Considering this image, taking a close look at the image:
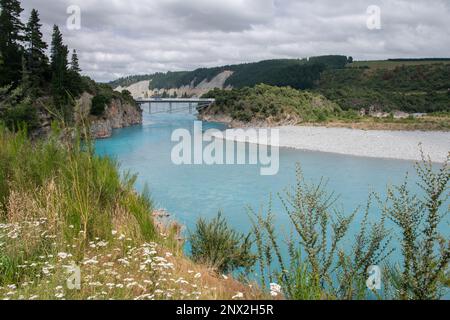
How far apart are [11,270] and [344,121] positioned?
2233 inches

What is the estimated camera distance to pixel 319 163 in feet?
98.0

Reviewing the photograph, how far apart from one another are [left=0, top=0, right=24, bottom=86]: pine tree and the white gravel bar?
81.8ft

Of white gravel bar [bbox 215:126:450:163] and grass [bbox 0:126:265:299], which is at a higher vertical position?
grass [bbox 0:126:265:299]

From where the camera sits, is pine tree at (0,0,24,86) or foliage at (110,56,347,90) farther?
foliage at (110,56,347,90)

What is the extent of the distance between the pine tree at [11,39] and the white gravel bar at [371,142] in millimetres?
24927

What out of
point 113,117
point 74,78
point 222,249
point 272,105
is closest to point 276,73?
point 272,105

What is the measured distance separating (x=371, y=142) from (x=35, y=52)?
122 ft

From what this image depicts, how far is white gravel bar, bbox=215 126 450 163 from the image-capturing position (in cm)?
3316

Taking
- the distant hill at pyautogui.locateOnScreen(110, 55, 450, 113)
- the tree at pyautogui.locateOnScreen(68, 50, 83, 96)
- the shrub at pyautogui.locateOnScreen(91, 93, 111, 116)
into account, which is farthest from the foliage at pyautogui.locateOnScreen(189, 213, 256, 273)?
the distant hill at pyautogui.locateOnScreen(110, 55, 450, 113)

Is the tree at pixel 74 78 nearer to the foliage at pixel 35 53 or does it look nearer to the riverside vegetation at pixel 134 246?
the foliage at pixel 35 53

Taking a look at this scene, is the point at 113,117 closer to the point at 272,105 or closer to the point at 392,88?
the point at 272,105

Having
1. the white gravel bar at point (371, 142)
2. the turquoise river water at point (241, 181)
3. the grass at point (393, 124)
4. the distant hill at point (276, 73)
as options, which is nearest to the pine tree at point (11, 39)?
the turquoise river water at point (241, 181)

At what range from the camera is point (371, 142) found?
38.9 meters

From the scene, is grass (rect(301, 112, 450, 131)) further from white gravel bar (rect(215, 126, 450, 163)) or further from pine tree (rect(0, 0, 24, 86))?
pine tree (rect(0, 0, 24, 86))
